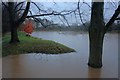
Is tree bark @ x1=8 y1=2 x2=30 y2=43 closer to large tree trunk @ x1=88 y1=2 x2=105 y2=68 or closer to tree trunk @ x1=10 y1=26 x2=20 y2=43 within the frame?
tree trunk @ x1=10 y1=26 x2=20 y2=43

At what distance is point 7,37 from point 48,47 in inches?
13.9

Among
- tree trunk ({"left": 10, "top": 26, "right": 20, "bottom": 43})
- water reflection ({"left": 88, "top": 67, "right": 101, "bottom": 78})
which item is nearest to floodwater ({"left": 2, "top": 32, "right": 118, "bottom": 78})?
water reflection ({"left": 88, "top": 67, "right": 101, "bottom": 78})

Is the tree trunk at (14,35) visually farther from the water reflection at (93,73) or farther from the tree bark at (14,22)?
the water reflection at (93,73)

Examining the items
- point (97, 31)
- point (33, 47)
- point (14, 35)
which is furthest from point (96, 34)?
→ point (14, 35)

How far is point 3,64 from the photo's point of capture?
5.55 feet

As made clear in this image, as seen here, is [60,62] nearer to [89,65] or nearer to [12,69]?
[89,65]

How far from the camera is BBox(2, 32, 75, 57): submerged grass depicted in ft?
5.86

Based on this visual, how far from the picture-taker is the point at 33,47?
71.3 inches

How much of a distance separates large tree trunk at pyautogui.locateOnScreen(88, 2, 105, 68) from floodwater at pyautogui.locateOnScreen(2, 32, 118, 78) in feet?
0.14

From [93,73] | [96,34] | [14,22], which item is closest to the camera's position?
[93,73]

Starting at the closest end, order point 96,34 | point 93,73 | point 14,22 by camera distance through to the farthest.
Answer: point 93,73 < point 96,34 < point 14,22

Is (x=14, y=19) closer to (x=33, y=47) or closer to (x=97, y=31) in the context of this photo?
(x=33, y=47)

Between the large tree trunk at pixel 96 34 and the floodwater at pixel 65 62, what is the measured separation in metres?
0.04

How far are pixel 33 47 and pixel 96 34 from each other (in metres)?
0.50
